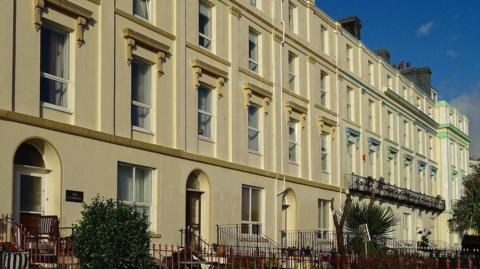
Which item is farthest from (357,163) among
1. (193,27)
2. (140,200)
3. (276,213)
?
(140,200)

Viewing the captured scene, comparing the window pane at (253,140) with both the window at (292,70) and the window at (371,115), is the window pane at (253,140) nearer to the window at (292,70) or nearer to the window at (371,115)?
the window at (292,70)

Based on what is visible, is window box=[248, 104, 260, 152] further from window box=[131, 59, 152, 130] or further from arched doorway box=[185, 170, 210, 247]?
window box=[131, 59, 152, 130]

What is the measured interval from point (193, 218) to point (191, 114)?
128 inches

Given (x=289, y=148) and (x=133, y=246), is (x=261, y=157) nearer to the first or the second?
(x=289, y=148)

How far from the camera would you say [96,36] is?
1980 cm

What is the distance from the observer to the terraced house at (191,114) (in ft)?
58.5

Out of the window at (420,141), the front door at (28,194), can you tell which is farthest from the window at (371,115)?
the front door at (28,194)

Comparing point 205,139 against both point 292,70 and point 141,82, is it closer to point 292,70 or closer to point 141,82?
point 141,82

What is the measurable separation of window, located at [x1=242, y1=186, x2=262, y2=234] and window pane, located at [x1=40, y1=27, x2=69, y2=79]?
9726mm

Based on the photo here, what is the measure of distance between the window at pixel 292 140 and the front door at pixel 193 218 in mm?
7374

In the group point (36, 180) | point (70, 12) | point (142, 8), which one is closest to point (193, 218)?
point (142, 8)

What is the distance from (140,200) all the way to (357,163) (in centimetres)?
1901

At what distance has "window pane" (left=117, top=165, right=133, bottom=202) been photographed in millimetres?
20422

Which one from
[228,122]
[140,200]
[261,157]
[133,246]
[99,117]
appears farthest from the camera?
[261,157]
